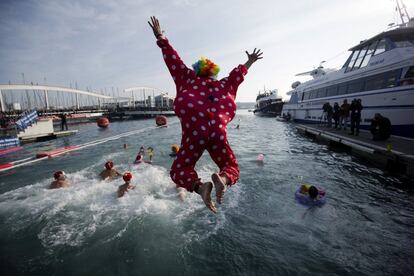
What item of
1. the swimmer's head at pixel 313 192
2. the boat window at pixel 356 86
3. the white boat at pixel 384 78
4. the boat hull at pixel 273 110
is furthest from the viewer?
the boat hull at pixel 273 110

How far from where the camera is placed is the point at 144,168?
12.9m

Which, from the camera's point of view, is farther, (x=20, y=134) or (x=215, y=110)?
(x=20, y=134)

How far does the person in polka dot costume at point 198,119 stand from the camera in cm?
306

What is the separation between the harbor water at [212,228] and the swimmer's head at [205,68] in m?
4.06

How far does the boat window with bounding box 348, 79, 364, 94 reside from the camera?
1728 cm

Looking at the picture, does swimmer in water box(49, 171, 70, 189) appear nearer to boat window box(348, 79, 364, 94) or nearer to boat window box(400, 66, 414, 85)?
boat window box(400, 66, 414, 85)

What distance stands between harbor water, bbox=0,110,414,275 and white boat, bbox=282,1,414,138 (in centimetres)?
523

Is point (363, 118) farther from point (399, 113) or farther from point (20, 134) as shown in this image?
point (20, 134)

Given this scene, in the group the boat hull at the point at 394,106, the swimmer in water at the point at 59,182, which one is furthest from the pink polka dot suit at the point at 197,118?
the boat hull at the point at 394,106

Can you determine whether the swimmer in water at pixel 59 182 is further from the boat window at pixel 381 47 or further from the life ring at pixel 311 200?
the boat window at pixel 381 47

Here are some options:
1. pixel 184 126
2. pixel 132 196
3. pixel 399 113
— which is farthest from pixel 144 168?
pixel 399 113

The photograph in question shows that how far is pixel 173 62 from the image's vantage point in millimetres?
3543

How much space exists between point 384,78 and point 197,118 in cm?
1708

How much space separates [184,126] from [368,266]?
4996 millimetres
